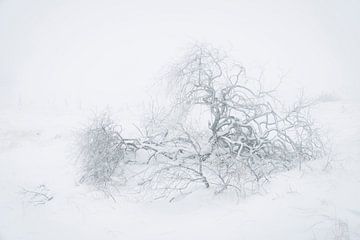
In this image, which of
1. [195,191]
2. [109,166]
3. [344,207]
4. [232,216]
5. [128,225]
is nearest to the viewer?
[344,207]

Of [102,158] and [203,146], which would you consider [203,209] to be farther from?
[102,158]

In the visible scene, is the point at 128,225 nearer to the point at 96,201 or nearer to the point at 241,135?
the point at 96,201

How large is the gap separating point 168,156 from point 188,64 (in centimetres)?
284

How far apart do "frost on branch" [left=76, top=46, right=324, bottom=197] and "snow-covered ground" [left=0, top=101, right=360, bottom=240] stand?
0.53 m

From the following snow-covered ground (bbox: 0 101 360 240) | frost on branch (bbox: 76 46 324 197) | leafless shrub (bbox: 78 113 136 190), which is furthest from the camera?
leafless shrub (bbox: 78 113 136 190)

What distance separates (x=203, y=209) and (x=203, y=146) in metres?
2.46

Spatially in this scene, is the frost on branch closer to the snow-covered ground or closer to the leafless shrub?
the leafless shrub

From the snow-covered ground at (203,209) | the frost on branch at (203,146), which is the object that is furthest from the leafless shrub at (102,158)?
the snow-covered ground at (203,209)

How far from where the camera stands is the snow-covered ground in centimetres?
652

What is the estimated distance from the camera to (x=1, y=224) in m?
8.33

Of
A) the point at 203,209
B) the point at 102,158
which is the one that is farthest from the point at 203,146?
the point at 102,158

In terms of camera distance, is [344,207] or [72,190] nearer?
[344,207]

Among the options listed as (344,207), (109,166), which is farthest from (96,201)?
(344,207)

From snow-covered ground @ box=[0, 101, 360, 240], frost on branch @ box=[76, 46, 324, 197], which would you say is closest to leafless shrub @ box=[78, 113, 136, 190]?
frost on branch @ box=[76, 46, 324, 197]
